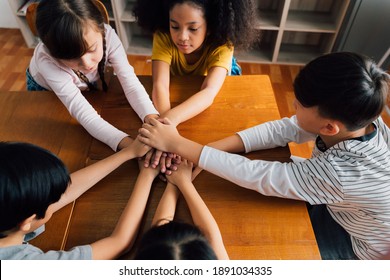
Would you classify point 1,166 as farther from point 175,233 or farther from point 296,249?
point 296,249

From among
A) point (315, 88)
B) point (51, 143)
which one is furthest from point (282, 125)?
point (51, 143)

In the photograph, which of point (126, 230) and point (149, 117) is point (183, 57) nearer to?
point (149, 117)

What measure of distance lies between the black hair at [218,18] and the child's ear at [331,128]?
551 millimetres

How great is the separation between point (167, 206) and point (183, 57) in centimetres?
71

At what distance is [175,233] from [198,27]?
0.75 metres

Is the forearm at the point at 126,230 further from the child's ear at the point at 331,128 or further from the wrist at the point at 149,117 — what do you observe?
the child's ear at the point at 331,128

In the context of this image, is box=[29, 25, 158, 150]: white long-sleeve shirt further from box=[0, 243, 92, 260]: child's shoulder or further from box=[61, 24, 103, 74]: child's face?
box=[0, 243, 92, 260]: child's shoulder

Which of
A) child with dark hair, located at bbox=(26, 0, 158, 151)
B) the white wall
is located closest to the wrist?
Result: child with dark hair, located at bbox=(26, 0, 158, 151)

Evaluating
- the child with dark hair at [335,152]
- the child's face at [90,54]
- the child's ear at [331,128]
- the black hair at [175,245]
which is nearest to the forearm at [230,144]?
the child with dark hair at [335,152]

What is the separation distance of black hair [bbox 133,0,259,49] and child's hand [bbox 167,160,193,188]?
545 mm

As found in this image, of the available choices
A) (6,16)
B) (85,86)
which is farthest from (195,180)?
(6,16)

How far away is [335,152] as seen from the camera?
716 millimetres

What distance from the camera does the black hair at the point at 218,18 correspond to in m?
1.04
